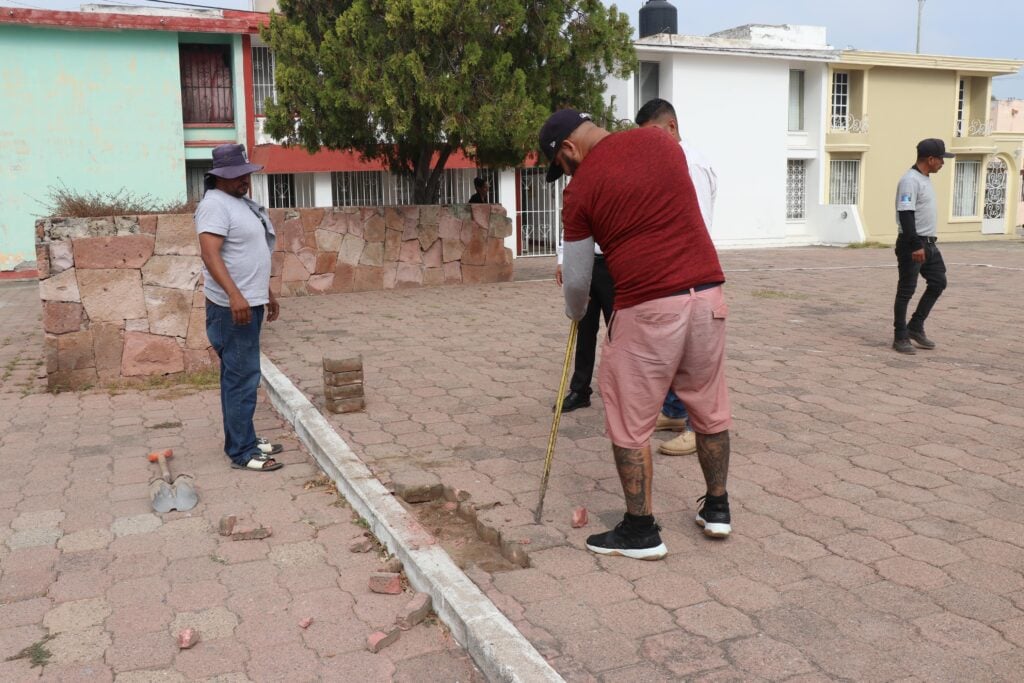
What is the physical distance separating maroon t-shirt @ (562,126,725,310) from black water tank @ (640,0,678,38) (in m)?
23.4

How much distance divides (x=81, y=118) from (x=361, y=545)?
17470 mm

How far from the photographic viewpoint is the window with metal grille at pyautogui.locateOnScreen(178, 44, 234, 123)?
1956cm

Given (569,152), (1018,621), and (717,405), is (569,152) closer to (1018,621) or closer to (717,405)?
(717,405)

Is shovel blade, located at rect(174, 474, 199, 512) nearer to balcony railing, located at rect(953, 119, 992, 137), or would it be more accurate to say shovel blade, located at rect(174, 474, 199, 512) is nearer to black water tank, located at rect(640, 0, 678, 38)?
black water tank, located at rect(640, 0, 678, 38)

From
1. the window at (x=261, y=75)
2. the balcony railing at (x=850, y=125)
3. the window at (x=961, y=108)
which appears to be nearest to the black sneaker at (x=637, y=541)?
the window at (x=261, y=75)

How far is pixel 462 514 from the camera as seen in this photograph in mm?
4219

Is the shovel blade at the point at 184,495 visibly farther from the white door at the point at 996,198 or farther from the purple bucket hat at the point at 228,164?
the white door at the point at 996,198

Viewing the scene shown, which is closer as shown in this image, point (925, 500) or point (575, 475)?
point (925, 500)

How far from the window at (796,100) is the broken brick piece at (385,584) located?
24237 mm

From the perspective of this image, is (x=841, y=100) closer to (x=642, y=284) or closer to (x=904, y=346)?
(x=904, y=346)

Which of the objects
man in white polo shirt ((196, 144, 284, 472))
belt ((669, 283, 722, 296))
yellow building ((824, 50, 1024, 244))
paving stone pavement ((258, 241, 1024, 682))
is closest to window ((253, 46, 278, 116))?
paving stone pavement ((258, 241, 1024, 682))

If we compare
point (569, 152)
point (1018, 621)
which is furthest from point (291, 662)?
point (1018, 621)

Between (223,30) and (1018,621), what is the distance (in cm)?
1911

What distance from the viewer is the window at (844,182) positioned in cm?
2606
